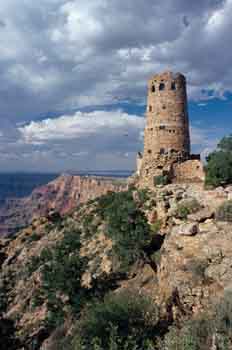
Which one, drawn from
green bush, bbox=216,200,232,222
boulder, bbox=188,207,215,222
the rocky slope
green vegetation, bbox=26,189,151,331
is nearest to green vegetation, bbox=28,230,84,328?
green vegetation, bbox=26,189,151,331

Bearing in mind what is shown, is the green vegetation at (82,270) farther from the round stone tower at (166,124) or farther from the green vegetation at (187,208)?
the round stone tower at (166,124)

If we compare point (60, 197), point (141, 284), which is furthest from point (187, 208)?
point (60, 197)

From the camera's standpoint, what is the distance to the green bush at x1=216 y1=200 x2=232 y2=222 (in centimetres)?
1538

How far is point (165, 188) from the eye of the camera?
25.3 meters

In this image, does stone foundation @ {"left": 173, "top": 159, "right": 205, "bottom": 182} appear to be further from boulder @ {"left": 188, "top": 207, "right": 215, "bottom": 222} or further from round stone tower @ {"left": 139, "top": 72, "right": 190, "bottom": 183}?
boulder @ {"left": 188, "top": 207, "right": 215, "bottom": 222}

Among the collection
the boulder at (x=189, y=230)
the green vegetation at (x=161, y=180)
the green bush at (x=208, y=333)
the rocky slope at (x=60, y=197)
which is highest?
the green vegetation at (x=161, y=180)

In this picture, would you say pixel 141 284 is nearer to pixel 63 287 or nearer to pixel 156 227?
pixel 63 287

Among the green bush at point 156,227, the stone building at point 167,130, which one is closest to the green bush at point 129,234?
the green bush at point 156,227

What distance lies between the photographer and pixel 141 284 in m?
Answer: 16.9

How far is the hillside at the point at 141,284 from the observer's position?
9.76 meters

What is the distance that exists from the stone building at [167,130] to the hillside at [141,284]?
10.6ft

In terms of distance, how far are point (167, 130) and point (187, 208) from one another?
11914 millimetres

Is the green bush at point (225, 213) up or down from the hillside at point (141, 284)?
up

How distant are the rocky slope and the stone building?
179 feet
